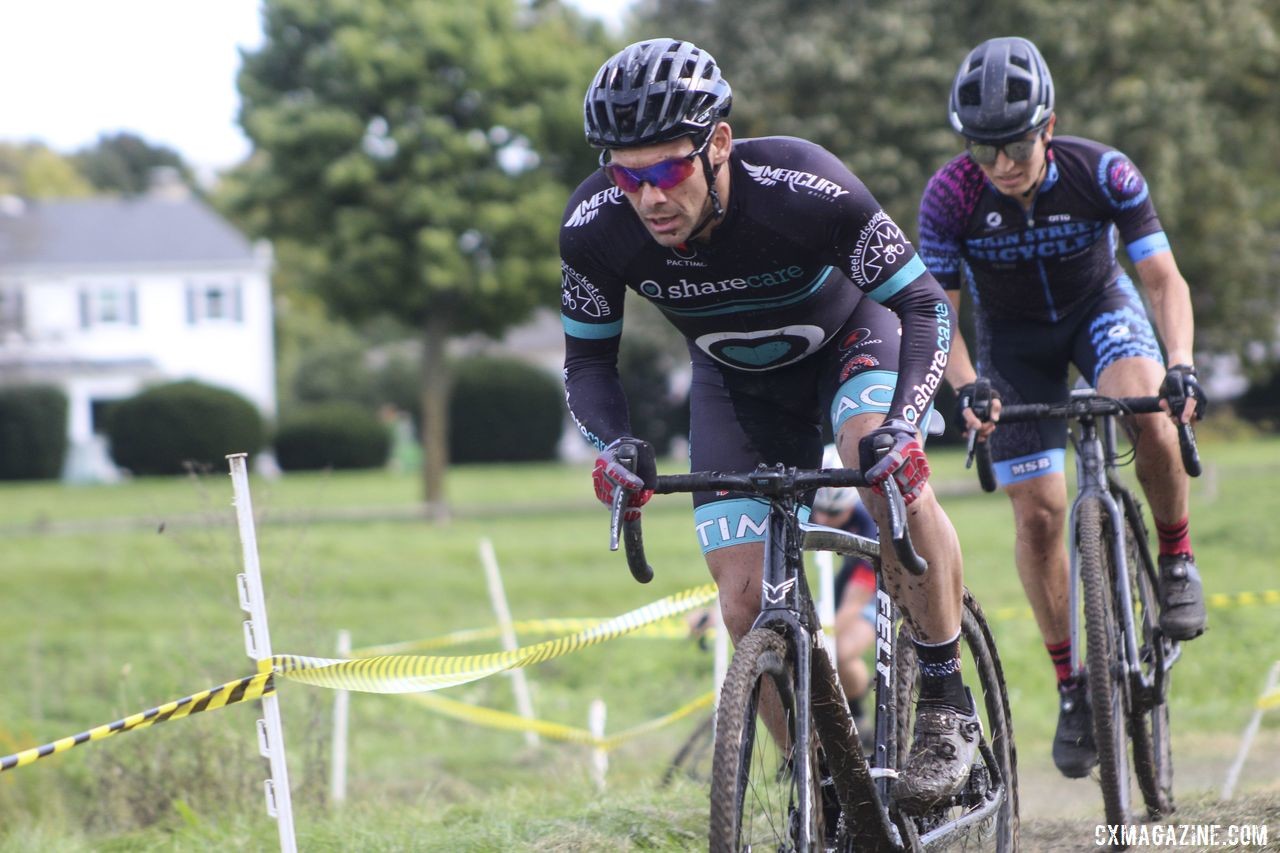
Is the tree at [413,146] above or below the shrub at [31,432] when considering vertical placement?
above

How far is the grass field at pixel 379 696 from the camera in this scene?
5656mm

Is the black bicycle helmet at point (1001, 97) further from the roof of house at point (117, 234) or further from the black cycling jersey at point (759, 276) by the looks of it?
the roof of house at point (117, 234)

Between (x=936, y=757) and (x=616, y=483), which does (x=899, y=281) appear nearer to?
(x=616, y=483)

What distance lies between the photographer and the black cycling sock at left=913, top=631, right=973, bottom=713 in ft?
13.7

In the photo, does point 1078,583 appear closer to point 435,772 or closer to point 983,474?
point 983,474

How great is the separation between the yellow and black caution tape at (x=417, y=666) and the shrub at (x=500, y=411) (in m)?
39.6

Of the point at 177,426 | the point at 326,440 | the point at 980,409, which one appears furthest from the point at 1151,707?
the point at 326,440

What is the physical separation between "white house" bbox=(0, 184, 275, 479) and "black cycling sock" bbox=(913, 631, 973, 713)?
52421 mm

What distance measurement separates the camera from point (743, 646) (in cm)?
337

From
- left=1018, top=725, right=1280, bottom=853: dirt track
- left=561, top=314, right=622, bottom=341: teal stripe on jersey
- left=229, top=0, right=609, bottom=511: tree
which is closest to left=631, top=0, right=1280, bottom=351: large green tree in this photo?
left=229, top=0, right=609, bottom=511: tree

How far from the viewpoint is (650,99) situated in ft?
11.9

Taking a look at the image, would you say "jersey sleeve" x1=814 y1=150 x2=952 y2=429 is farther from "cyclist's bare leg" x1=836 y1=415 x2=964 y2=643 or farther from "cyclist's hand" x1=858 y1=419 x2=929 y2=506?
"cyclist's hand" x1=858 y1=419 x2=929 y2=506

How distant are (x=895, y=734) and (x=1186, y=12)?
84.0 feet

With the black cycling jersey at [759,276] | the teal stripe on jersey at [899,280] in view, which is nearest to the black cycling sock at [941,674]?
the black cycling jersey at [759,276]
